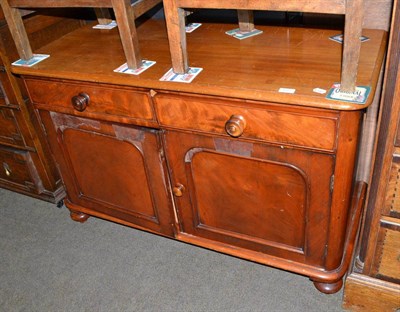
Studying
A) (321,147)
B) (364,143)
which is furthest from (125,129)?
(364,143)

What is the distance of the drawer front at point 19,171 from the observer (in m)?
2.13

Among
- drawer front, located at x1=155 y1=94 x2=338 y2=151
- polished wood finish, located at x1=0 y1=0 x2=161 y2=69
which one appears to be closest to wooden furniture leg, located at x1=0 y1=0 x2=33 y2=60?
polished wood finish, located at x1=0 y1=0 x2=161 y2=69

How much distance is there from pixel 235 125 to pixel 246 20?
20.1 inches

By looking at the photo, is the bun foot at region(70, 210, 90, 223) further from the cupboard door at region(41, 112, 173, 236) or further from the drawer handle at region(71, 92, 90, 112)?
the drawer handle at region(71, 92, 90, 112)

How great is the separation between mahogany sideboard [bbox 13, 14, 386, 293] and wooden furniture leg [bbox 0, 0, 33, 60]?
80 mm

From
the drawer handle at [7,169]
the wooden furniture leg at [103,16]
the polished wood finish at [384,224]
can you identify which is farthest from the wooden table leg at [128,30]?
the drawer handle at [7,169]

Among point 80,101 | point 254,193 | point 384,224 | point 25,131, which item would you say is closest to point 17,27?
point 80,101

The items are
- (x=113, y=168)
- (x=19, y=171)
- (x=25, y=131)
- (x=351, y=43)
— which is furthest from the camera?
(x=19, y=171)

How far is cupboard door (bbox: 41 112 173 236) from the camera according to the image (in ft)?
5.16

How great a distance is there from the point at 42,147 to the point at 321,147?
1.39m

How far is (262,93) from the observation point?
1198 millimetres

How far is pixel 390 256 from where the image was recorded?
1404 millimetres

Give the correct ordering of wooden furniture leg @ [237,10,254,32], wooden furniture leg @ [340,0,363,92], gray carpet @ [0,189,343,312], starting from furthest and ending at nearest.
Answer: gray carpet @ [0,189,343,312]
wooden furniture leg @ [237,10,254,32]
wooden furniture leg @ [340,0,363,92]

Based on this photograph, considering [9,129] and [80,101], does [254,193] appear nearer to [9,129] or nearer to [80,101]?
→ [80,101]
